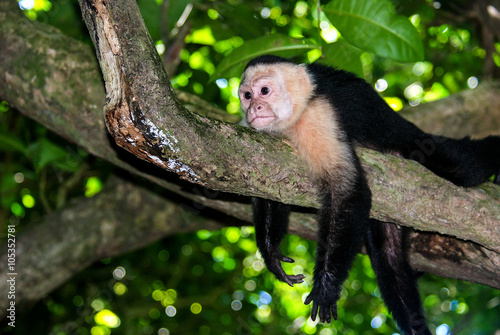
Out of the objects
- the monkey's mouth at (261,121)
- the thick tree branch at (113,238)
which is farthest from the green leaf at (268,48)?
the thick tree branch at (113,238)

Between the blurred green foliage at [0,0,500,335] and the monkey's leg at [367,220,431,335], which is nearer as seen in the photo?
the monkey's leg at [367,220,431,335]

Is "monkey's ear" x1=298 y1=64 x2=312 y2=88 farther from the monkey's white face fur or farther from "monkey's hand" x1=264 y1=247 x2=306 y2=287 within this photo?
"monkey's hand" x1=264 y1=247 x2=306 y2=287

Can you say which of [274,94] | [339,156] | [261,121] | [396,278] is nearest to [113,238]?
[261,121]

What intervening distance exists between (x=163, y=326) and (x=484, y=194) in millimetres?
3858

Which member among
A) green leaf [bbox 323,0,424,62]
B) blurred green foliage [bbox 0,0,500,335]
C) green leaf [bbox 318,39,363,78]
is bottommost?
blurred green foliage [bbox 0,0,500,335]

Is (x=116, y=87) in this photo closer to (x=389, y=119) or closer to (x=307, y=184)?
(x=307, y=184)

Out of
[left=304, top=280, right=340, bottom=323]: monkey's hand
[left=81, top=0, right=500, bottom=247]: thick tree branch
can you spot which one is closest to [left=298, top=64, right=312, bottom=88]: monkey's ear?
[left=81, top=0, right=500, bottom=247]: thick tree branch

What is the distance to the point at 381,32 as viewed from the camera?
2.58 metres

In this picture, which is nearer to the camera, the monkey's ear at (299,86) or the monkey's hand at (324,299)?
the monkey's hand at (324,299)

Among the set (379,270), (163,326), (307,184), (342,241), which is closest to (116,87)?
(307,184)

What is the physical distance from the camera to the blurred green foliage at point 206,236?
367cm

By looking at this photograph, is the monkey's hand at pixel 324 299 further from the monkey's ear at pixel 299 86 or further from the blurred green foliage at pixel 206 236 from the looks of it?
the blurred green foliage at pixel 206 236

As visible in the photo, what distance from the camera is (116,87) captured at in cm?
155

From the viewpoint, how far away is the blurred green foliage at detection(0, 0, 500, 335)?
12.0ft
